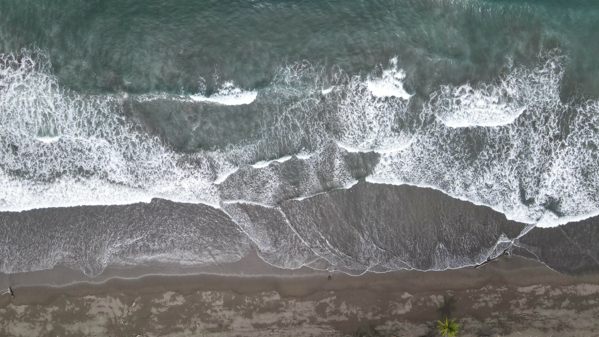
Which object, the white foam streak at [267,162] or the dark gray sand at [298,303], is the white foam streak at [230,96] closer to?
the white foam streak at [267,162]

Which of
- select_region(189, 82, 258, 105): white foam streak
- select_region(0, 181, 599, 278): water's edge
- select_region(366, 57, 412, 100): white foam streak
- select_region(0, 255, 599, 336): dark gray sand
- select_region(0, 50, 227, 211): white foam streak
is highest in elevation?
select_region(366, 57, 412, 100): white foam streak

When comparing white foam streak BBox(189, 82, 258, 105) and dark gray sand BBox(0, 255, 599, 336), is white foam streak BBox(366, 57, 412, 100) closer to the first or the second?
white foam streak BBox(189, 82, 258, 105)

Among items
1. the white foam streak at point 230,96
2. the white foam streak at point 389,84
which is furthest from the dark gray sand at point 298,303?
the white foam streak at point 389,84

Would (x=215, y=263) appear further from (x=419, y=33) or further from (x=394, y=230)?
(x=419, y=33)

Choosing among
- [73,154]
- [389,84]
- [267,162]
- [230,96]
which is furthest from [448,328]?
[73,154]

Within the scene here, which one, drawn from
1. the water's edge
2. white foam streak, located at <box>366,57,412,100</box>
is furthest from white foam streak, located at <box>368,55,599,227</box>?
white foam streak, located at <box>366,57,412,100</box>

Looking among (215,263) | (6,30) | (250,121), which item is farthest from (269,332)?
(6,30)
